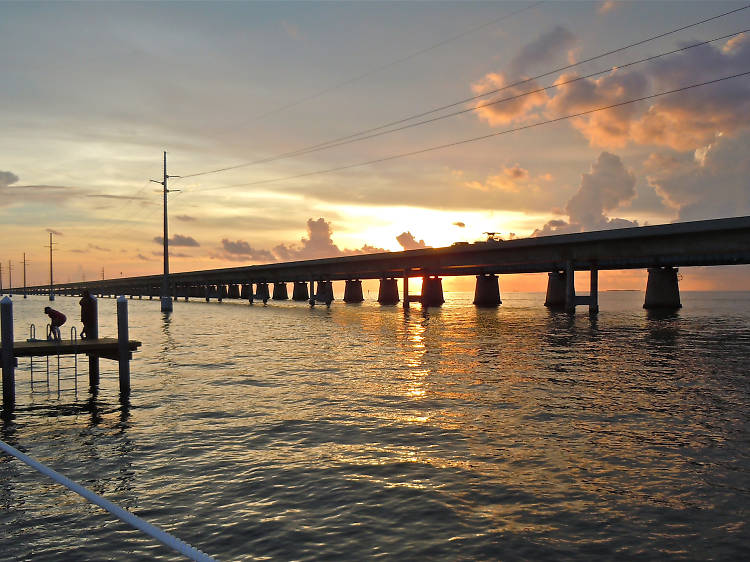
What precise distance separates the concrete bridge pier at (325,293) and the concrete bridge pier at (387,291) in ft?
39.4

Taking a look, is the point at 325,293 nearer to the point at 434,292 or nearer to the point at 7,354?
the point at 434,292

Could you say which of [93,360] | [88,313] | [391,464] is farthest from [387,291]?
[391,464]

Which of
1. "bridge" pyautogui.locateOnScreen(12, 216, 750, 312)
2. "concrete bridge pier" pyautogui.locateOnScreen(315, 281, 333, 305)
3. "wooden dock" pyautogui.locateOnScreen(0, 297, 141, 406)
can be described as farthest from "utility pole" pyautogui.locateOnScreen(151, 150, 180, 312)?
"wooden dock" pyautogui.locateOnScreen(0, 297, 141, 406)

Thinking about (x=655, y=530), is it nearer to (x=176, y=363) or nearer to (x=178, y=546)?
(x=178, y=546)

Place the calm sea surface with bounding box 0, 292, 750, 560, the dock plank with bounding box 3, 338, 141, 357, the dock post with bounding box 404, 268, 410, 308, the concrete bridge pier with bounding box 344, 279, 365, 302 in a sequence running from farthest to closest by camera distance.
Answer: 1. the concrete bridge pier with bounding box 344, 279, 365, 302
2. the dock post with bounding box 404, 268, 410, 308
3. the dock plank with bounding box 3, 338, 141, 357
4. the calm sea surface with bounding box 0, 292, 750, 560

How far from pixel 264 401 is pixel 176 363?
12184 millimetres

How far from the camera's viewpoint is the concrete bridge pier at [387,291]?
454ft

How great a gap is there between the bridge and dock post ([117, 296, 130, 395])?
1274cm

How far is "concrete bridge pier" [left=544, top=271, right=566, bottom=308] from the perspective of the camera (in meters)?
110

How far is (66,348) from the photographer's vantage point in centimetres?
2106

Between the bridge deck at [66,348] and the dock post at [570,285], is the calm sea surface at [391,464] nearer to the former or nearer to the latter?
the bridge deck at [66,348]

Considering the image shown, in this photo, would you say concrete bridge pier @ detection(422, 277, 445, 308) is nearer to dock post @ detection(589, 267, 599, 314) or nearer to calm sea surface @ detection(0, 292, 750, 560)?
dock post @ detection(589, 267, 599, 314)

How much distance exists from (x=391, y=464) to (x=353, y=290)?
14260 centimetres

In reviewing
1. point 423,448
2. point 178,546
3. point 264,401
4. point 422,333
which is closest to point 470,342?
point 422,333
